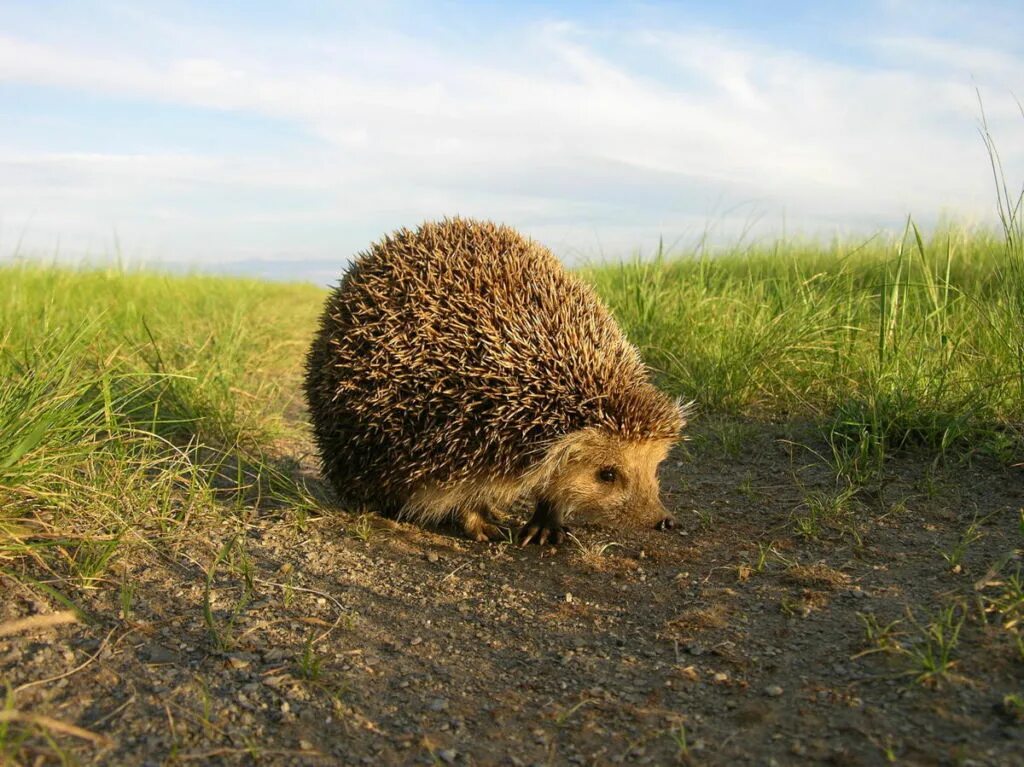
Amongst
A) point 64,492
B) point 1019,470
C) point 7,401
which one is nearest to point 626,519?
point 1019,470

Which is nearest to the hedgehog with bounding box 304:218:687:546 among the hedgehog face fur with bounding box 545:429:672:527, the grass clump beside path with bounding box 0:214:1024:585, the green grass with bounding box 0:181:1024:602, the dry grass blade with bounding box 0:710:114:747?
the hedgehog face fur with bounding box 545:429:672:527

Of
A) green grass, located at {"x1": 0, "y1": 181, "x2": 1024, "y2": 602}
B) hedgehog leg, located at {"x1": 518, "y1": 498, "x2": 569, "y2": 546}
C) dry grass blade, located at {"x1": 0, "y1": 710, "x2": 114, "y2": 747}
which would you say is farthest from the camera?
hedgehog leg, located at {"x1": 518, "y1": 498, "x2": 569, "y2": 546}

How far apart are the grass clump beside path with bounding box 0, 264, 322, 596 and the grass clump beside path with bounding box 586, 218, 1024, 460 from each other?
343cm

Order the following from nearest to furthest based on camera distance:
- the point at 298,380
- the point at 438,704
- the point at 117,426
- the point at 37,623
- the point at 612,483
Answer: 1. the point at 438,704
2. the point at 37,623
3. the point at 117,426
4. the point at 612,483
5. the point at 298,380

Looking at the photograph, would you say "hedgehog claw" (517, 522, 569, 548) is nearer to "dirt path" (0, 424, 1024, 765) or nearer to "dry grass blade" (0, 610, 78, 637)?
"dirt path" (0, 424, 1024, 765)

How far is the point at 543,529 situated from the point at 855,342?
332 centimetres

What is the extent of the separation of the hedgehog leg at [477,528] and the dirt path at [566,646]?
235 mm

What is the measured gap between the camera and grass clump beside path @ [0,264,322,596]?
3.83 m

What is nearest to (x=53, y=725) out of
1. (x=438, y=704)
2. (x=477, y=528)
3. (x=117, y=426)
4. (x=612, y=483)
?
(x=438, y=704)

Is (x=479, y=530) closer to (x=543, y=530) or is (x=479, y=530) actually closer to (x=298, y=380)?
(x=543, y=530)

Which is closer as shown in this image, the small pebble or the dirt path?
the dirt path

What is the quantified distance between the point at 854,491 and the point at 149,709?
12.4 ft

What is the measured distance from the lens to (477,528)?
5.03 m

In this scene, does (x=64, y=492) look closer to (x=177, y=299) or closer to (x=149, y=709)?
(x=149, y=709)
